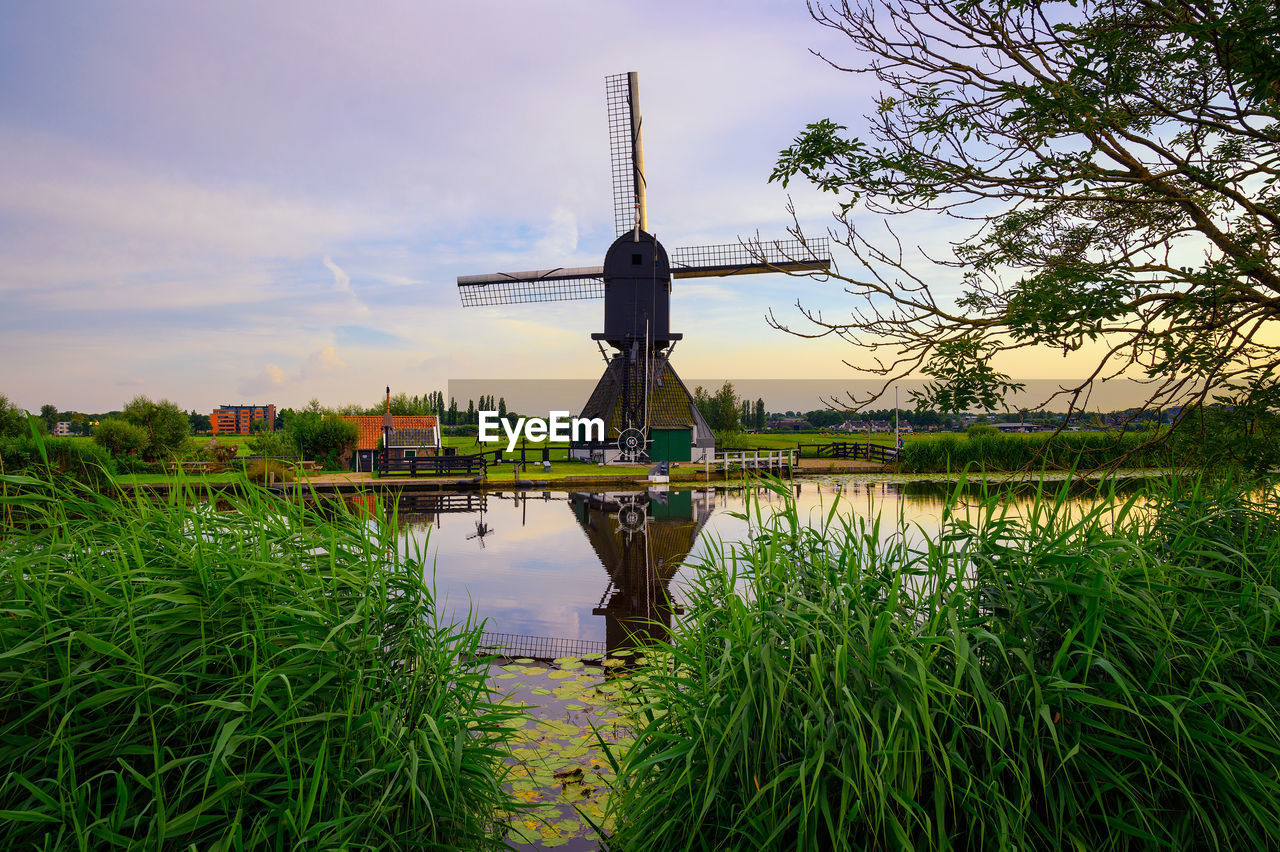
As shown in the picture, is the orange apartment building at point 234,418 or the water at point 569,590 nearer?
the water at point 569,590

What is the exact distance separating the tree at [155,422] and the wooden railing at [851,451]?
2135cm

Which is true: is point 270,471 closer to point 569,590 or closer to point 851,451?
point 569,590

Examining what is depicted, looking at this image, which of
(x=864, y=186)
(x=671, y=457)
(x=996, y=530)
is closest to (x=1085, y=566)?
(x=996, y=530)

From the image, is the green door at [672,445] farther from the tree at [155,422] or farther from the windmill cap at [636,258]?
the tree at [155,422]

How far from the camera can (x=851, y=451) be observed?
29.1 metres

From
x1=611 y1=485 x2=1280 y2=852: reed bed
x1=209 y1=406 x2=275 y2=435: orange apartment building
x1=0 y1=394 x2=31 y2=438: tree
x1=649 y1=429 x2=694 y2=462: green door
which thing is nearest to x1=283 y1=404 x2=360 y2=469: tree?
x1=0 y1=394 x2=31 y2=438: tree

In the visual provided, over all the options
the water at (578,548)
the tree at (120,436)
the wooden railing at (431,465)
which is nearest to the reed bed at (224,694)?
the water at (578,548)

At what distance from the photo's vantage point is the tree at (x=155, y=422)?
66.9 ft

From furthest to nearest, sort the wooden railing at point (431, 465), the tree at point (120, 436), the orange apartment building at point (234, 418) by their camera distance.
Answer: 1. the orange apartment building at point (234, 418)
2. the wooden railing at point (431, 465)
3. the tree at point (120, 436)

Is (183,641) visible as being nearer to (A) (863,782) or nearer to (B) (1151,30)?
(A) (863,782)

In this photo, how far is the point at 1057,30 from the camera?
130 inches

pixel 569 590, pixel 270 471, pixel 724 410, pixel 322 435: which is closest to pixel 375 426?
pixel 322 435

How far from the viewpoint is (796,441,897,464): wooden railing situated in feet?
86.8

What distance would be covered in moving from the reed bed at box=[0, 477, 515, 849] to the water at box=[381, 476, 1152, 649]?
1.46 feet
